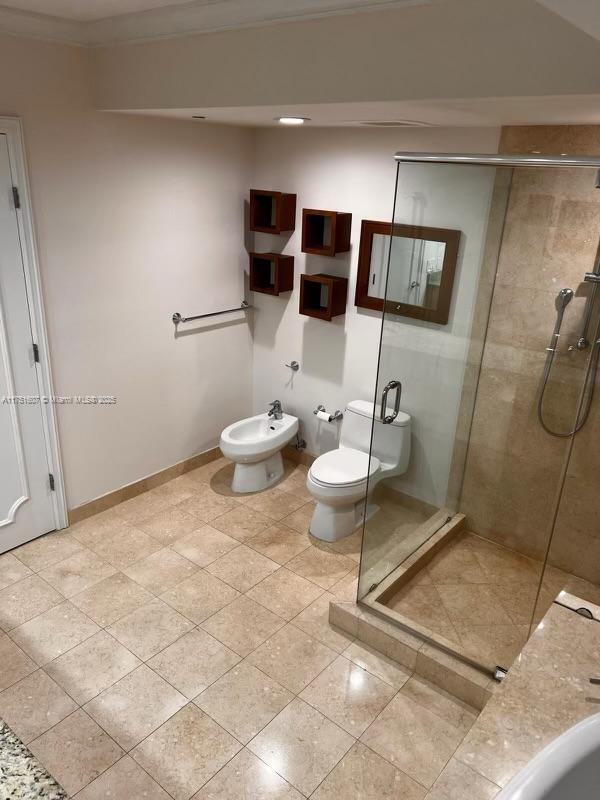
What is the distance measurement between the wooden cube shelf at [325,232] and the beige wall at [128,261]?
60 cm

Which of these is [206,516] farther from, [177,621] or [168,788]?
[168,788]

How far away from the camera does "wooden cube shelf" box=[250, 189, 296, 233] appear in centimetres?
375

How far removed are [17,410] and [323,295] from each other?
6.19 ft

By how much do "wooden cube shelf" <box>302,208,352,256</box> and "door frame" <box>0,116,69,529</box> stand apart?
1.52m

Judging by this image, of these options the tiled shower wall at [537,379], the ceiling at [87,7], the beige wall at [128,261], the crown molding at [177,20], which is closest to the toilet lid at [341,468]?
the tiled shower wall at [537,379]

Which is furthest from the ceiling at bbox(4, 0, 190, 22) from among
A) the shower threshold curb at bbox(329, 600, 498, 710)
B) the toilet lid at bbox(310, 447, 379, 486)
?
the shower threshold curb at bbox(329, 600, 498, 710)

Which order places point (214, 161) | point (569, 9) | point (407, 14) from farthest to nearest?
point (214, 161) < point (407, 14) < point (569, 9)

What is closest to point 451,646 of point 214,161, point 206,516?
point 206,516

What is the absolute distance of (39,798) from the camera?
0.95 meters

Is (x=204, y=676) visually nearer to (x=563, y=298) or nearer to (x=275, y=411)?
(x=275, y=411)

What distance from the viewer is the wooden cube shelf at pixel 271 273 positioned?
153 inches

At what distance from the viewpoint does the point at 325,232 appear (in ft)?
12.2

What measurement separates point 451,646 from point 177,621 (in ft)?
4.11

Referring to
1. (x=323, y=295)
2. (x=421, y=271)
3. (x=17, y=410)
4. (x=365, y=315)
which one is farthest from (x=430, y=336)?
(x=17, y=410)
